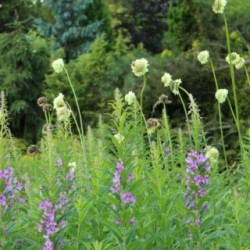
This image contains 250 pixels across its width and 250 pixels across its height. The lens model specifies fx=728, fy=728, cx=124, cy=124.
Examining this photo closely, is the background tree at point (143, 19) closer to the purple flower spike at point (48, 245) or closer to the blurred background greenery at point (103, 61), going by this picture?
the blurred background greenery at point (103, 61)

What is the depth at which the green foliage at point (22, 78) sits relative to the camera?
1386 centimetres

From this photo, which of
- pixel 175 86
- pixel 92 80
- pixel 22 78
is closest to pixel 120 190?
pixel 175 86

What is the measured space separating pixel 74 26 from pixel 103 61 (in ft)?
13.8

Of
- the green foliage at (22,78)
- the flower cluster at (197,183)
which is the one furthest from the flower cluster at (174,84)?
the green foliage at (22,78)

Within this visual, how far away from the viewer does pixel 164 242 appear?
2.74m

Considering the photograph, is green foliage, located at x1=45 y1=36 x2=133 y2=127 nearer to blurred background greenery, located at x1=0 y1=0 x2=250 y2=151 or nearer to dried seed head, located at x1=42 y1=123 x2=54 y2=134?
blurred background greenery, located at x1=0 y1=0 x2=250 y2=151

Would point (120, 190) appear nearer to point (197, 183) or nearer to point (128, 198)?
point (128, 198)

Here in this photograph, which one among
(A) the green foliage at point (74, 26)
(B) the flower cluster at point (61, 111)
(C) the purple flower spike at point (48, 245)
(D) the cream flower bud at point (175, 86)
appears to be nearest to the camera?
(C) the purple flower spike at point (48, 245)

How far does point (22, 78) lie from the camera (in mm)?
13859

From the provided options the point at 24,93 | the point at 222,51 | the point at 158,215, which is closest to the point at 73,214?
the point at 158,215

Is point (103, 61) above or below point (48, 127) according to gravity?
below

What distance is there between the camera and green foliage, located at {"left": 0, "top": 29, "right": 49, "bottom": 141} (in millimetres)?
13859

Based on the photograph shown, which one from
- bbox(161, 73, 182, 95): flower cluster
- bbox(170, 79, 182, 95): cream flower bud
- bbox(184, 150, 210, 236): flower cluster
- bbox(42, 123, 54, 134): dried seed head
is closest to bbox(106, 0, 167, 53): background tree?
bbox(161, 73, 182, 95): flower cluster

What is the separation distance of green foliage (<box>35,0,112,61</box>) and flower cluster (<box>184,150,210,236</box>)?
15286 mm
